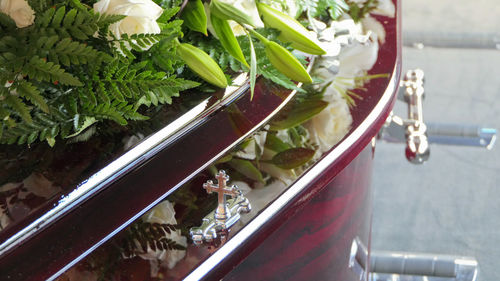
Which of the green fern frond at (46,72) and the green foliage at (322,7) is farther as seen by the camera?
the green foliage at (322,7)

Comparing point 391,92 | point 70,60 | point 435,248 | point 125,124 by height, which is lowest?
point 435,248

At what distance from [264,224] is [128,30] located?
1.10ft

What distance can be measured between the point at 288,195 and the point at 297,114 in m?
0.23

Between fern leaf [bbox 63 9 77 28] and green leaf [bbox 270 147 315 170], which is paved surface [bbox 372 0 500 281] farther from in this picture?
fern leaf [bbox 63 9 77 28]

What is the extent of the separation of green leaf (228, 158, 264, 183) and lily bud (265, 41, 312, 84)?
0.20 meters

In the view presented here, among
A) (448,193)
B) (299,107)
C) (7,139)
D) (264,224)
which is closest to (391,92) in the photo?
(299,107)

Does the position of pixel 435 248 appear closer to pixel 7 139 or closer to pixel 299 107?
pixel 299 107

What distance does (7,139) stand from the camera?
36.8 inches

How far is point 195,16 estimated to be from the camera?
1.06 metres

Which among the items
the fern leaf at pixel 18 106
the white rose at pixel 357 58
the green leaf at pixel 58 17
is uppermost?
the green leaf at pixel 58 17

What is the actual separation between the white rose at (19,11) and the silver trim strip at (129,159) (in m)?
0.24

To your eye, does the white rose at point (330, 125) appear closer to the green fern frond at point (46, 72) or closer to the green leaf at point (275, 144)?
the green leaf at point (275, 144)

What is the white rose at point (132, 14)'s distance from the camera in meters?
0.93

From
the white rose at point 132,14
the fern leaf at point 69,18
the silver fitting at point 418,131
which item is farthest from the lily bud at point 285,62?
the silver fitting at point 418,131
